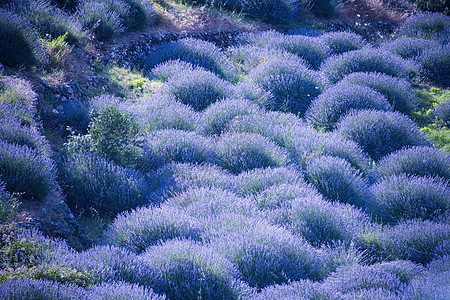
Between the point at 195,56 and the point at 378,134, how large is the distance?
344 centimetres

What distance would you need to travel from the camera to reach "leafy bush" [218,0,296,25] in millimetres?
9055

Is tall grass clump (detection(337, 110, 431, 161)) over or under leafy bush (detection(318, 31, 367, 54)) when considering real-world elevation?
under

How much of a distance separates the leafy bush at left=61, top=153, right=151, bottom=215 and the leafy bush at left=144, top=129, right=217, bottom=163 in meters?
0.55

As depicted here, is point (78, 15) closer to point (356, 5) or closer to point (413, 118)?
point (413, 118)

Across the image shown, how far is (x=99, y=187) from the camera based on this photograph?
4.11 metres

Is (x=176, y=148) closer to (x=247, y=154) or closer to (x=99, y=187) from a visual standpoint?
(x=247, y=154)

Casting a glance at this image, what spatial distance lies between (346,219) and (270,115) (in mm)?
2216

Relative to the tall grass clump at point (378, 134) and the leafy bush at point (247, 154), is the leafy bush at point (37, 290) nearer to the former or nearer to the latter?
the leafy bush at point (247, 154)

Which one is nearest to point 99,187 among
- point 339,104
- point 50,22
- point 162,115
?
point 162,115

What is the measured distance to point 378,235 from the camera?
13.1 feet

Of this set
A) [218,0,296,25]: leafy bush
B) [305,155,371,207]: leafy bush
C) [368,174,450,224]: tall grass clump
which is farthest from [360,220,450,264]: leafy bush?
[218,0,296,25]: leafy bush

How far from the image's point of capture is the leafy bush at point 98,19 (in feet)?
21.4

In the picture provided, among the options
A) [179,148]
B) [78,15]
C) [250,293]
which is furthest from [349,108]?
[78,15]

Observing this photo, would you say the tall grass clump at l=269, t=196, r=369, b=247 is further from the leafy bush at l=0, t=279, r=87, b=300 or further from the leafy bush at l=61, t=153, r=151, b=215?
the leafy bush at l=0, t=279, r=87, b=300
